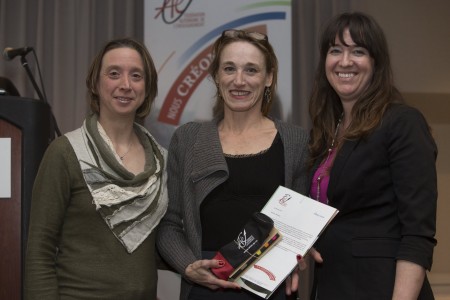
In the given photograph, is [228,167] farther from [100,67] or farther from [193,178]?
[100,67]

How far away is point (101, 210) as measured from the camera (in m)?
1.87

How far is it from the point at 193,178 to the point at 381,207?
2.14ft

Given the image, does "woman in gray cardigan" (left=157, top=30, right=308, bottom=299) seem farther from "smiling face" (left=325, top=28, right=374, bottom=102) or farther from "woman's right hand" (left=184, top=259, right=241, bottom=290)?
"smiling face" (left=325, top=28, right=374, bottom=102)

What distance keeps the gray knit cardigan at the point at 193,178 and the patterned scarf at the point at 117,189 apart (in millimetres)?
76

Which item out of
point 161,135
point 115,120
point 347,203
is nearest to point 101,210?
point 115,120

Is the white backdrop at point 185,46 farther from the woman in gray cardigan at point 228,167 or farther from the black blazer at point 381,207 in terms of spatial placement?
the black blazer at point 381,207

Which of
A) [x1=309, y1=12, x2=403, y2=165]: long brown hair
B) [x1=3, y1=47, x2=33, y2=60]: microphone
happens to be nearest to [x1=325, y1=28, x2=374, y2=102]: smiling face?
[x1=309, y1=12, x2=403, y2=165]: long brown hair

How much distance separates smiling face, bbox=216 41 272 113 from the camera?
2.05 meters

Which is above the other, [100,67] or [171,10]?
[171,10]

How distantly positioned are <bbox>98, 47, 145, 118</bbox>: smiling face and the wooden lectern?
233 millimetres

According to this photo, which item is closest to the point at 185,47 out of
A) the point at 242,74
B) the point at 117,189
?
the point at 242,74

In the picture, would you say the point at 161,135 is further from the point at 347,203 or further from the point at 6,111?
the point at 347,203

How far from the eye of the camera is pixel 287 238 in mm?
1792

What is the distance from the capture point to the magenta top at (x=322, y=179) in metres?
1.92
